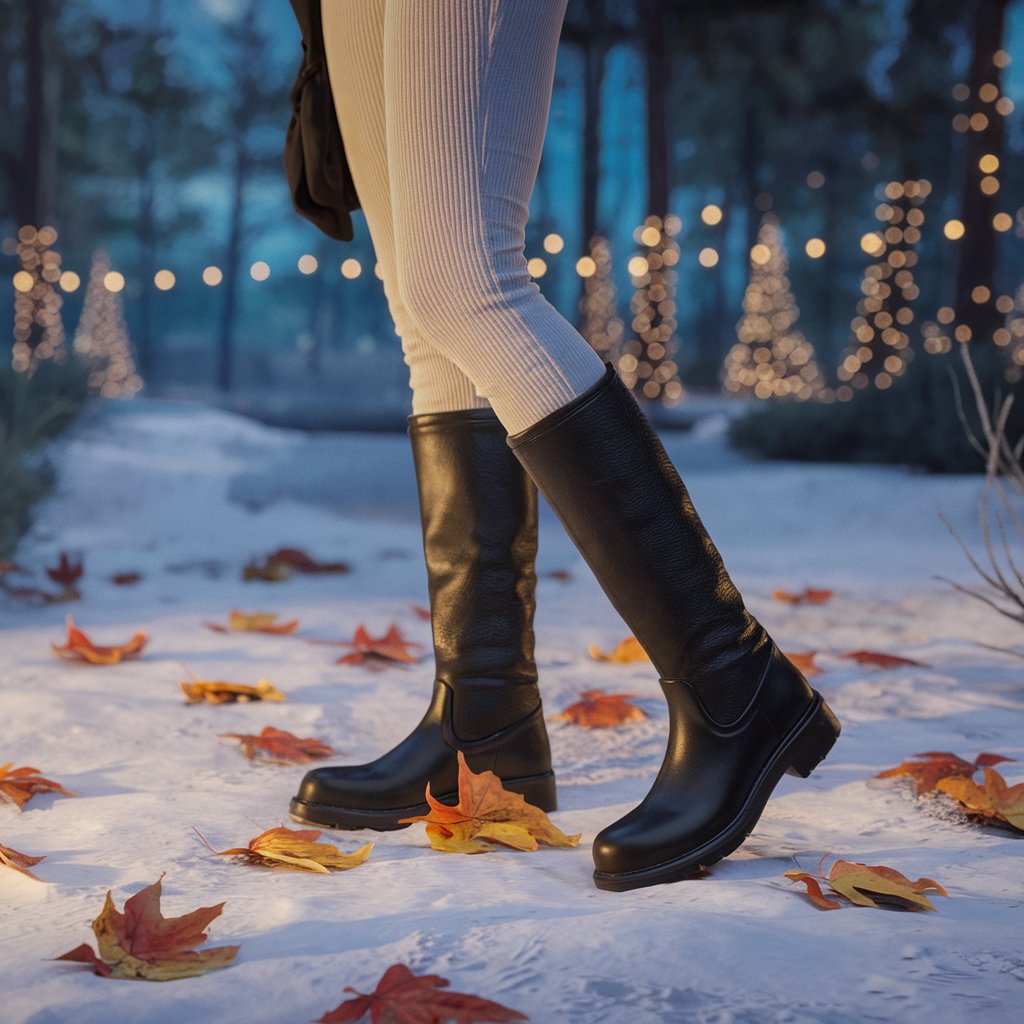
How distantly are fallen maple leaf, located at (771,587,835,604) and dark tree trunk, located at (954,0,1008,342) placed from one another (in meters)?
6.42

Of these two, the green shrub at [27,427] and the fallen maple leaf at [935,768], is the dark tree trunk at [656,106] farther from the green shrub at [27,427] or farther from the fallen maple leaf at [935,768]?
the fallen maple leaf at [935,768]

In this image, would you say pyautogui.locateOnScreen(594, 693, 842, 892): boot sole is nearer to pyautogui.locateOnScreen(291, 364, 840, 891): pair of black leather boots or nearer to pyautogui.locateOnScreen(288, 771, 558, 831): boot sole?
pyautogui.locateOnScreen(291, 364, 840, 891): pair of black leather boots

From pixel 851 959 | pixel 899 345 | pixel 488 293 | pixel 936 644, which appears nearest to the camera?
pixel 851 959

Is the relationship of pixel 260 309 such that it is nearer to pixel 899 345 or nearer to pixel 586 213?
pixel 586 213

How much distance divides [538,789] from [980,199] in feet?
28.4

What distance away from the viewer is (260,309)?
34500mm

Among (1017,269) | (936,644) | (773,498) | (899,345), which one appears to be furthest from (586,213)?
(1017,269)

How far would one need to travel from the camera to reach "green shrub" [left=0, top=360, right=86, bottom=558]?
326 cm

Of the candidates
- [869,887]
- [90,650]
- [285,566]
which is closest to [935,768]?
[869,887]

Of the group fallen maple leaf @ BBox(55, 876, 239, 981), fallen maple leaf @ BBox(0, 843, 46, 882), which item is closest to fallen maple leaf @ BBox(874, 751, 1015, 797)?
fallen maple leaf @ BBox(55, 876, 239, 981)

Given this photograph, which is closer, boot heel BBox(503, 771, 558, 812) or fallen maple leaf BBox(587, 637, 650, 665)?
boot heel BBox(503, 771, 558, 812)

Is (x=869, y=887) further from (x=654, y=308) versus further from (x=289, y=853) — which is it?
(x=654, y=308)

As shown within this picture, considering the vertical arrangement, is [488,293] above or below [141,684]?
above

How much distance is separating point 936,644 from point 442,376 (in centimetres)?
160
